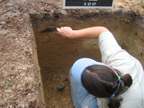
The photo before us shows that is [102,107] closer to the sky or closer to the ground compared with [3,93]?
closer to the ground

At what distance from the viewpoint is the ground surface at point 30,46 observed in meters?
0.87

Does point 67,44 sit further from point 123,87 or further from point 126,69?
point 123,87

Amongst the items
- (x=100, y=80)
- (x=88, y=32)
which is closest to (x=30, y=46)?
(x=88, y=32)

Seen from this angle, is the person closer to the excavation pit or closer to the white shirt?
the white shirt

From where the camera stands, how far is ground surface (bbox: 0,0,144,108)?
87cm

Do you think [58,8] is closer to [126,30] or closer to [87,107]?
[126,30]

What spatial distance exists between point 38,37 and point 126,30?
→ 1.24m

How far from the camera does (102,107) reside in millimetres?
1068

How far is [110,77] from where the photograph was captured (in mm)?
763

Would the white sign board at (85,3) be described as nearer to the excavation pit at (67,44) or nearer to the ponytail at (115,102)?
the excavation pit at (67,44)

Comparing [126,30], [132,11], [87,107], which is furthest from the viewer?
[126,30]

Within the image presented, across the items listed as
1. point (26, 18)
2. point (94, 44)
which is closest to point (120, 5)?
point (94, 44)

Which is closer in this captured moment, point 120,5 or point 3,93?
point 3,93

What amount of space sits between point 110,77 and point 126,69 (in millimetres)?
274
